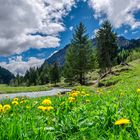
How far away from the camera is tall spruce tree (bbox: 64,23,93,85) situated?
247 ft

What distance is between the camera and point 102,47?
7881 cm

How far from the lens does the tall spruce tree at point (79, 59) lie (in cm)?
7531

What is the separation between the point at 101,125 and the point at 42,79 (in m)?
139

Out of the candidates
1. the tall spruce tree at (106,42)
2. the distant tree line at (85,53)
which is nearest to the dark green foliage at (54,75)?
the distant tree line at (85,53)

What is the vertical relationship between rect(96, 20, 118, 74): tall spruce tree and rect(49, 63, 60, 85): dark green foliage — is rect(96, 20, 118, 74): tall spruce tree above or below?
above

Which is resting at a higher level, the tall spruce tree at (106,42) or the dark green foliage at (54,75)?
the tall spruce tree at (106,42)

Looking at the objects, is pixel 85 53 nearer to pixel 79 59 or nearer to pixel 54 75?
pixel 79 59

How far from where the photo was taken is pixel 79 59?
7506 cm

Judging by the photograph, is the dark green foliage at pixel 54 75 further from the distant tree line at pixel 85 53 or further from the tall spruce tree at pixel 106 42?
the tall spruce tree at pixel 106 42

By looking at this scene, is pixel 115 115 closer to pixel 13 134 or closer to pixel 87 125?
pixel 87 125

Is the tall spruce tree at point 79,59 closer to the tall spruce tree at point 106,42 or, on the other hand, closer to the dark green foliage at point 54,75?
the tall spruce tree at point 106,42

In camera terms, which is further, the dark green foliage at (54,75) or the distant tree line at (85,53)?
the dark green foliage at (54,75)

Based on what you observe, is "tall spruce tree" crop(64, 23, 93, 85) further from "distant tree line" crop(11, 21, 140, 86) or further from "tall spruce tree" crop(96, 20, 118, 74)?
"tall spruce tree" crop(96, 20, 118, 74)

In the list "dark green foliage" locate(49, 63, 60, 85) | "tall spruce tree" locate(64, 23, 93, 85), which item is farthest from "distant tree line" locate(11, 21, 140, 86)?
"dark green foliage" locate(49, 63, 60, 85)
